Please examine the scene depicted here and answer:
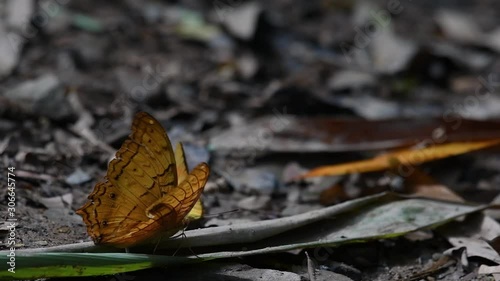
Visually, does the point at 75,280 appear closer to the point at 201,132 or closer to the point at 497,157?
the point at 201,132

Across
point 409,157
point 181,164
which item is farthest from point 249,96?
point 181,164

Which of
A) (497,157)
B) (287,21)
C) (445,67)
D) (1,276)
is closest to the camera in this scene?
(1,276)

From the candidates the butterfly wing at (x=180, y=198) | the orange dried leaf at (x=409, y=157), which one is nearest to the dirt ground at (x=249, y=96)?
the orange dried leaf at (x=409, y=157)

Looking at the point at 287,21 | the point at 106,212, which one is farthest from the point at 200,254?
the point at 287,21

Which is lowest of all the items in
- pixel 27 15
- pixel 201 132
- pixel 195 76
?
pixel 201 132

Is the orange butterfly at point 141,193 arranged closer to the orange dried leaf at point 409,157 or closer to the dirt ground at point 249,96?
the dirt ground at point 249,96

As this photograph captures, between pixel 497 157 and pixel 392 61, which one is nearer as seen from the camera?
pixel 497 157

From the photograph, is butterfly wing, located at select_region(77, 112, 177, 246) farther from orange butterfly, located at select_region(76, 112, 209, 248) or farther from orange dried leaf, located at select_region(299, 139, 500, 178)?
orange dried leaf, located at select_region(299, 139, 500, 178)
